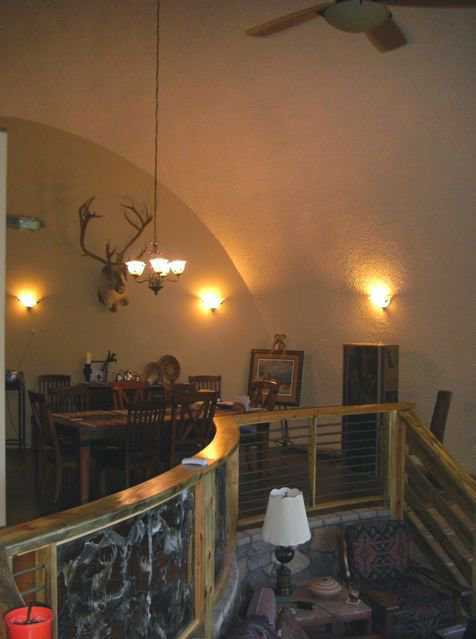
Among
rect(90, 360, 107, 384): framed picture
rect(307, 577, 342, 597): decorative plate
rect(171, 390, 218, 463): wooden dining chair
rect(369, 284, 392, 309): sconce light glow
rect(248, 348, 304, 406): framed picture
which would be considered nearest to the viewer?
rect(307, 577, 342, 597): decorative plate

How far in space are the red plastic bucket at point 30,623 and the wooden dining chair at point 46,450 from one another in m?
4.13

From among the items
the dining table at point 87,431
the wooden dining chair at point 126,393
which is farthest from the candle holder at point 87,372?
the dining table at point 87,431

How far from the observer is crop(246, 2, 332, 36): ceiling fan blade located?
444cm

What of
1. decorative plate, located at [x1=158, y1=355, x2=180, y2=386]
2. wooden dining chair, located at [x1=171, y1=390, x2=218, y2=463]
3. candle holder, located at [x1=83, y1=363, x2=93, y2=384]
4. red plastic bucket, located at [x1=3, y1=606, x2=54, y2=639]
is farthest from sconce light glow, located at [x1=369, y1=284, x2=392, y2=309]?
red plastic bucket, located at [x1=3, y1=606, x2=54, y2=639]

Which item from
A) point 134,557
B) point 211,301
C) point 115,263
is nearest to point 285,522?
point 134,557

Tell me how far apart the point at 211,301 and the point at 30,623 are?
814 cm

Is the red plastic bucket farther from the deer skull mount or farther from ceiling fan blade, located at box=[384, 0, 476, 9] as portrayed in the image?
the deer skull mount

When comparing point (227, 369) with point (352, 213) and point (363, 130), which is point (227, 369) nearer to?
point (352, 213)

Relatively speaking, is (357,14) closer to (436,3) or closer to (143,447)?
(436,3)

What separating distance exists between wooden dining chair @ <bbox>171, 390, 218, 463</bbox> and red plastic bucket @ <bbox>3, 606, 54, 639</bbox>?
4134 millimetres

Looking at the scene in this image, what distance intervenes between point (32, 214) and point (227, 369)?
136 inches

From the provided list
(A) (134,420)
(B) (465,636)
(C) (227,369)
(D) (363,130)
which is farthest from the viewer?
(C) (227,369)

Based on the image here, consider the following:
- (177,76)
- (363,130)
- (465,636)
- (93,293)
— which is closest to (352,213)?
(363,130)

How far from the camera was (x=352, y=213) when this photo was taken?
25.4 feet
